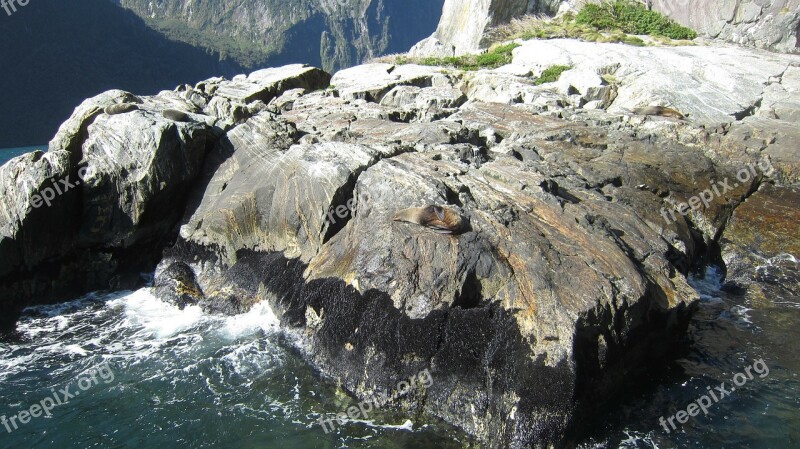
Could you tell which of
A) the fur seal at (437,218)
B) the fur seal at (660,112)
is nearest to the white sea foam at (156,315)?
the fur seal at (437,218)

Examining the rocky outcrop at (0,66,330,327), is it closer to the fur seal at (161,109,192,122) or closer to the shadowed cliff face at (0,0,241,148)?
the fur seal at (161,109,192,122)

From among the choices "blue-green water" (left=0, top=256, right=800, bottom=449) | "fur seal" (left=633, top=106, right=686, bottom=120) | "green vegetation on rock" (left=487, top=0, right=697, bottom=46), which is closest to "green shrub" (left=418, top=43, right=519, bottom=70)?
"green vegetation on rock" (left=487, top=0, right=697, bottom=46)

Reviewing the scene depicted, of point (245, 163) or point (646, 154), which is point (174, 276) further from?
point (646, 154)

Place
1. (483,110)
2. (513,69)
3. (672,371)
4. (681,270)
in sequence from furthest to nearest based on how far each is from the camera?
(513,69) < (483,110) < (681,270) < (672,371)

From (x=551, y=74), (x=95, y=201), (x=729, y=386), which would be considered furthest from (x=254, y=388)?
(x=551, y=74)

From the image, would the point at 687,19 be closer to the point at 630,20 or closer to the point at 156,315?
the point at 630,20

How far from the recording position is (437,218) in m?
13.0

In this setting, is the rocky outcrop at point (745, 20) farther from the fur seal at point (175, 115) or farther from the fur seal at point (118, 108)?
the fur seal at point (118, 108)

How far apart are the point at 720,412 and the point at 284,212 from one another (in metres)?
11.9

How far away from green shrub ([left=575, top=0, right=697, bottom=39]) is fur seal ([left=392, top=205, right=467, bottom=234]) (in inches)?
1171

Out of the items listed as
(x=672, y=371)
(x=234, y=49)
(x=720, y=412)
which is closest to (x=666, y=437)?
(x=720, y=412)

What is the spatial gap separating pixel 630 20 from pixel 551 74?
46.9 feet

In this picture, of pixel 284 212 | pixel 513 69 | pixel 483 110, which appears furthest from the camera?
pixel 513 69

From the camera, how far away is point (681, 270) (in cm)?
1466
